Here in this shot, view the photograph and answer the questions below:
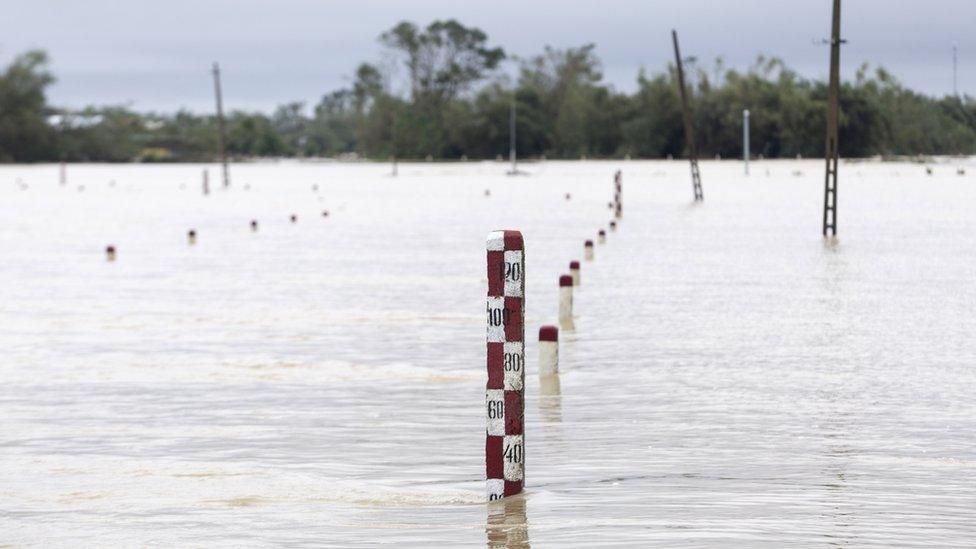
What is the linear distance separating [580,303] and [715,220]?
28261mm

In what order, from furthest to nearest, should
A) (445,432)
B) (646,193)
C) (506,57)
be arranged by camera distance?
(506,57) < (646,193) < (445,432)

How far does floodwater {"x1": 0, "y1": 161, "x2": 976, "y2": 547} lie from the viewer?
9039 mm

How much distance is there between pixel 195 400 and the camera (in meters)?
14.0

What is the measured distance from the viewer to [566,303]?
20359mm

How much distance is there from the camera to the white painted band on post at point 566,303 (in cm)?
1975

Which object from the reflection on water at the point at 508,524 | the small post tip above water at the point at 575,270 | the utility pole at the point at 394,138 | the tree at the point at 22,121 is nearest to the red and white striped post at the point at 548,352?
the reflection on water at the point at 508,524

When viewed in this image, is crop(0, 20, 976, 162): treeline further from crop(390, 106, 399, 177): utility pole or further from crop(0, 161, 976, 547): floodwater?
crop(0, 161, 976, 547): floodwater

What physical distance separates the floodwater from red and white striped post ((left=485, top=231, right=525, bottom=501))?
0.45 m

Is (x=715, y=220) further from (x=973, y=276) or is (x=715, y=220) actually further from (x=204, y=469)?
(x=204, y=469)

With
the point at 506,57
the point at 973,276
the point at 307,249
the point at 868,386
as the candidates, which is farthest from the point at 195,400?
the point at 506,57

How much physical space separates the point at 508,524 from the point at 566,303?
458 inches

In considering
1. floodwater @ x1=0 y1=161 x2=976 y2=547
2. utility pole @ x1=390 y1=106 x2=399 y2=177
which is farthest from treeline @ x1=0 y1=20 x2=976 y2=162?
floodwater @ x1=0 y1=161 x2=976 y2=547

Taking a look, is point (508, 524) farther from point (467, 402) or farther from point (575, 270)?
point (575, 270)

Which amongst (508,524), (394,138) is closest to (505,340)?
(508,524)
